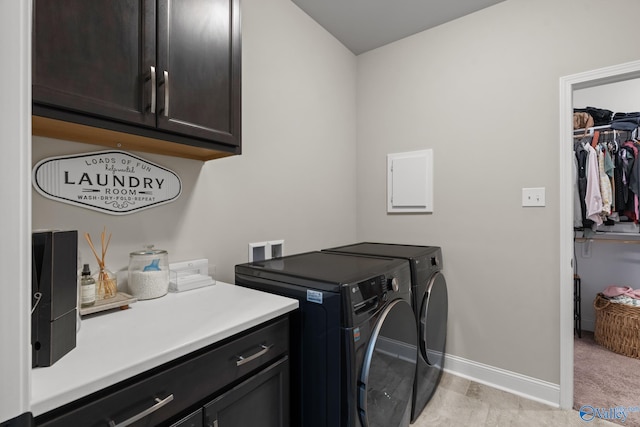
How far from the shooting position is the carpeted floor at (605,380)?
196 cm

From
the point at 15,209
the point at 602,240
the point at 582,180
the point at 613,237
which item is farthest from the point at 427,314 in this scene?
the point at 613,237

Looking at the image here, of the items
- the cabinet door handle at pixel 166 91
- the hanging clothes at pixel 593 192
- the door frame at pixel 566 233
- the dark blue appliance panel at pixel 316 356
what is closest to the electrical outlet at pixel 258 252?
the dark blue appliance panel at pixel 316 356

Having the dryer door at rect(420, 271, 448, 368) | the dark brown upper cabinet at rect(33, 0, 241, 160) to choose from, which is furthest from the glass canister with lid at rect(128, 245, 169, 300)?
the dryer door at rect(420, 271, 448, 368)

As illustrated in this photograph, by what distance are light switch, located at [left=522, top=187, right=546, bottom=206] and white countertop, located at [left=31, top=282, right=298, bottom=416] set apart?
1.71m

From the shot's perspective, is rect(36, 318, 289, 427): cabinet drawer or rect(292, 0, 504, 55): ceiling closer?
rect(36, 318, 289, 427): cabinet drawer

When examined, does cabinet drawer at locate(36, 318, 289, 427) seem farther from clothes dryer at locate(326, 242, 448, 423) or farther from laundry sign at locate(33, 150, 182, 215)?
clothes dryer at locate(326, 242, 448, 423)

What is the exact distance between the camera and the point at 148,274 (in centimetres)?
124

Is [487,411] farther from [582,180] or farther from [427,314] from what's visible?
[582,180]

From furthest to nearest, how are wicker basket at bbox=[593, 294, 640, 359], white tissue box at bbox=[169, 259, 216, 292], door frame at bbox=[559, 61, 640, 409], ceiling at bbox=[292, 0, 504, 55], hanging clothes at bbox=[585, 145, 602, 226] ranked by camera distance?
hanging clothes at bbox=[585, 145, 602, 226], wicker basket at bbox=[593, 294, 640, 359], ceiling at bbox=[292, 0, 504, 55], door frame at bbox=[559, 61, 640, 409], white tissue box at bbox=[169, 259, 216, 292]

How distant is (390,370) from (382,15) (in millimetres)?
2271

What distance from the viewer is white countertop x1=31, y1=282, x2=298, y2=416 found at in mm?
651

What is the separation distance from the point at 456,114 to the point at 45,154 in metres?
2.35

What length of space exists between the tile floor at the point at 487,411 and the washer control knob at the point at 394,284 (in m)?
0.87

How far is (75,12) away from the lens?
2.91ft
